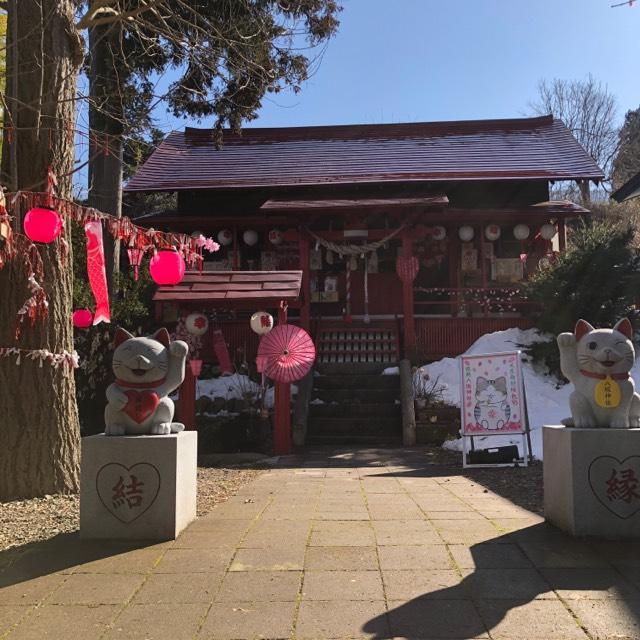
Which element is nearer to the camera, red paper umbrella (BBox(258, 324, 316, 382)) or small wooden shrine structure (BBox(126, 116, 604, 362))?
red paper umbrella (BBox(258, 324, 316, 382))

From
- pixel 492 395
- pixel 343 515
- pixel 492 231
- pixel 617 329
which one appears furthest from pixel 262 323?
pixel 492 231

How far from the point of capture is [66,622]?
121 inches

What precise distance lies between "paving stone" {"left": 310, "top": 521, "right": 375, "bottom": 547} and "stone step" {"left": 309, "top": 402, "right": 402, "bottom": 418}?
6.21 metres

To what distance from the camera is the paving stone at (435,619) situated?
2893mm

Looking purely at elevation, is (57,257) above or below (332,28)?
below

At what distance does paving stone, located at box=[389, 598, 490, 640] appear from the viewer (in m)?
2.89

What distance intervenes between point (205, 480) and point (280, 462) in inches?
76.2

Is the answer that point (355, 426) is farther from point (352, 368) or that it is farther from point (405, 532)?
point (405, 532)

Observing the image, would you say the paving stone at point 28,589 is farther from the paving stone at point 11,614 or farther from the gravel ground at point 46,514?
the gravel ground at point 46,514

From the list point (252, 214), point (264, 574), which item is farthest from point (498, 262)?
point (264, 574)

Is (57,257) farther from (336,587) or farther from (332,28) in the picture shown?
(332,28)

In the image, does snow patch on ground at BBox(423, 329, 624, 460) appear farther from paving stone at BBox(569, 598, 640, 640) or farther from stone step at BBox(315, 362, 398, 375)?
paving stone at BBox(569, 598, 640, 640)

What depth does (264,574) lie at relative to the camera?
370 cm

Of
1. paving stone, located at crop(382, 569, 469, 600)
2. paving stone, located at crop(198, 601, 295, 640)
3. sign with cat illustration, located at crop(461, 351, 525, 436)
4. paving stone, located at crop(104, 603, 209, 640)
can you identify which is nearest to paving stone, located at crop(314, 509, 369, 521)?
paving stone, located at crop(382, 569, 469, 600)
